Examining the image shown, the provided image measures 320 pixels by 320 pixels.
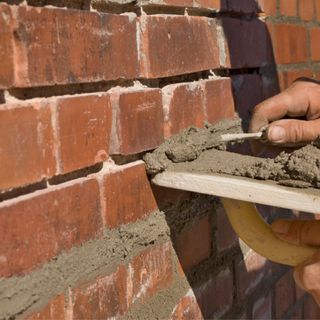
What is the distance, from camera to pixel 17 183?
0.73m

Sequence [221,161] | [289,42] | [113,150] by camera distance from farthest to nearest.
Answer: [289,42], [221,161], [113,150]

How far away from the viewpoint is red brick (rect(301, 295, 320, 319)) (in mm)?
Answer: 1876

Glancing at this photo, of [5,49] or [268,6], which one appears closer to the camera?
[5,49]

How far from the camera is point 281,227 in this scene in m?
1.03

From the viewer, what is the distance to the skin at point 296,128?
98cm

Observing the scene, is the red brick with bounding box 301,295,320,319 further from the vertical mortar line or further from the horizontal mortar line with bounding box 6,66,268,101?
the vertical mortar line

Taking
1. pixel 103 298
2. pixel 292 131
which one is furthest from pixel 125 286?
pixel 292 131

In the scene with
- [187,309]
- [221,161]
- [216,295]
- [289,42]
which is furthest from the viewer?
[289,42]

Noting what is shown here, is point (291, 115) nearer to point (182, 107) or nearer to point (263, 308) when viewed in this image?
point (182, 107)

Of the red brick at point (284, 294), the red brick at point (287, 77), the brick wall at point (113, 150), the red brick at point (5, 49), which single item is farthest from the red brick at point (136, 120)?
the red brick at point (284, 294)

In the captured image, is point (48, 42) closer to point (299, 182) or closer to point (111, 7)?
point (111, 7)

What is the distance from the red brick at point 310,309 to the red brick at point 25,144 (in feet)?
4.38

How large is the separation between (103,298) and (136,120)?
0.95 ft

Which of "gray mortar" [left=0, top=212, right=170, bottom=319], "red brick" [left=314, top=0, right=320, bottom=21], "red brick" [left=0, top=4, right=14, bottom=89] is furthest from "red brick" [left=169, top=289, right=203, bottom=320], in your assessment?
"red brick" [left=314, top=0, right=320, bottom=21]
